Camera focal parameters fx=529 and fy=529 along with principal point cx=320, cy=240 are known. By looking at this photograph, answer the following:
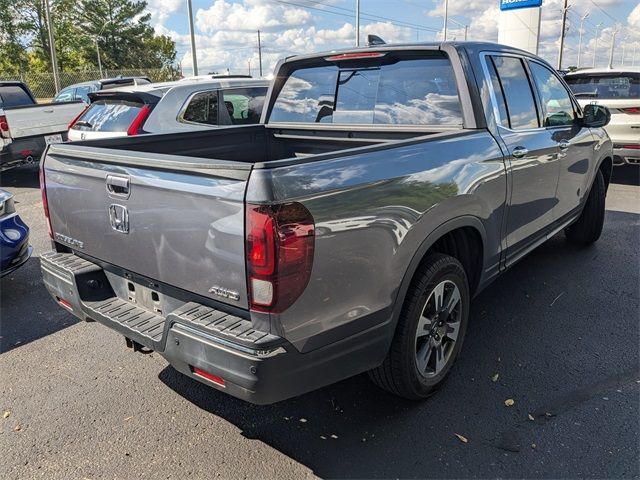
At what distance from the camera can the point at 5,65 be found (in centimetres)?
4750

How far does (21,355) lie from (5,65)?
5357cm

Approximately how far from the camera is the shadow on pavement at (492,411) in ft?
8.52

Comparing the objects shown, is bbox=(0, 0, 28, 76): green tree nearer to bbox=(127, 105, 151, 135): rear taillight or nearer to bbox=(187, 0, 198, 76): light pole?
bbox=(187, 0, 198, 76): light pole

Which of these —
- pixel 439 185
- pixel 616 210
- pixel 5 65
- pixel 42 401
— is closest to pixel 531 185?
pixel 439 185

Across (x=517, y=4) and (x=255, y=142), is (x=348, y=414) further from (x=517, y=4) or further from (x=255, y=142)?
(x=517, y=4)

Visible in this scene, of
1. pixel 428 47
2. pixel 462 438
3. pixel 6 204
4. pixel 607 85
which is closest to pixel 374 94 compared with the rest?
pixel 428 47

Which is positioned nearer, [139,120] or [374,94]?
[374,94]

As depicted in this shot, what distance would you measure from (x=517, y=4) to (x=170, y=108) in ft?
67.3

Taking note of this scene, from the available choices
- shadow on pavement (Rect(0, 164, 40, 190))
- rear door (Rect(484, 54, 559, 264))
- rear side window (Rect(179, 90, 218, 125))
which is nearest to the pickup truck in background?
shadow on pavement (Rect(0, 164, 40, 190))

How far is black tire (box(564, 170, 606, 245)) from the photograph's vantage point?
18.1 feet

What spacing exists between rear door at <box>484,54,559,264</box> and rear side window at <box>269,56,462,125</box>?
342 mm

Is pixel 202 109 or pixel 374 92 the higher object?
pixel 374 92

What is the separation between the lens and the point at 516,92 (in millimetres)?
3846

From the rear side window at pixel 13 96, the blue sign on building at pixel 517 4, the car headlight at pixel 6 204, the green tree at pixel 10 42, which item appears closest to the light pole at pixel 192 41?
the rear side window at pixel 13 96
